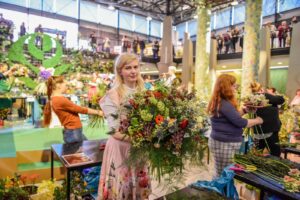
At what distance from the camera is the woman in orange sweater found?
2.55m

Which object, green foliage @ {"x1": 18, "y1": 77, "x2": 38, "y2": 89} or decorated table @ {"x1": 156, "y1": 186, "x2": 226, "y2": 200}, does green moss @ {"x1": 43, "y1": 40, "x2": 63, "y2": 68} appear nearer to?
green foliage @ {"x1": 18, "y1": 77, "x2": 38, "y2": 89}

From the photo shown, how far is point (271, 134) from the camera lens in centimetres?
331

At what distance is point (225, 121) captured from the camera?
2.32m

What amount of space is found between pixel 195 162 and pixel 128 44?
498 inches

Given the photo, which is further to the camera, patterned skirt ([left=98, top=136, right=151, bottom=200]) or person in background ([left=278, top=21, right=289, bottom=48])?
person in background ([left=278, top=21, right=289, bottom=48])

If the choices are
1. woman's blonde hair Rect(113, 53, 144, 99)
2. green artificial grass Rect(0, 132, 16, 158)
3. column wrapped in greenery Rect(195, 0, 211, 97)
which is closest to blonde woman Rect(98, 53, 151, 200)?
woman's blonde hair Rect(113, 53, 144, 99)

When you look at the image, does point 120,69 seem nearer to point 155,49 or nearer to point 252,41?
point 252,41

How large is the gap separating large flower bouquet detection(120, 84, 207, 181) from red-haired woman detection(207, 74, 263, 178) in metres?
1.13

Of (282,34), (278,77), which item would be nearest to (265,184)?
(282,34)

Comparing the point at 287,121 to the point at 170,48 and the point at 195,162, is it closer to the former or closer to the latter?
the point at 195,162

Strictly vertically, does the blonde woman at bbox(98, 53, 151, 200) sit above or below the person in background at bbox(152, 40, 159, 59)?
below

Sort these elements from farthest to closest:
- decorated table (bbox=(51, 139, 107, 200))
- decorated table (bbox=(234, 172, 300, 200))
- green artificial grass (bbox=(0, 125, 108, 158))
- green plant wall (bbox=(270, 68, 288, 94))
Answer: green plant wall (bbox=(270, 68, 288, 94)), green artificial grass (bbox=(0, 125, 108, 158)), decorated table (bbox=(51, 139, 107, 200)), decorated table (bbox=(234, 172, 300, 200))

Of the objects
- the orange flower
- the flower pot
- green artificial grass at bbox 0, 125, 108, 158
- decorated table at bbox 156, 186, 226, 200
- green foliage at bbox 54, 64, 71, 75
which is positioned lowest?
the flower pot

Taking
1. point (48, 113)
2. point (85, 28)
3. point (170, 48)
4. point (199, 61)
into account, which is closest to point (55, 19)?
point (85, 28)
